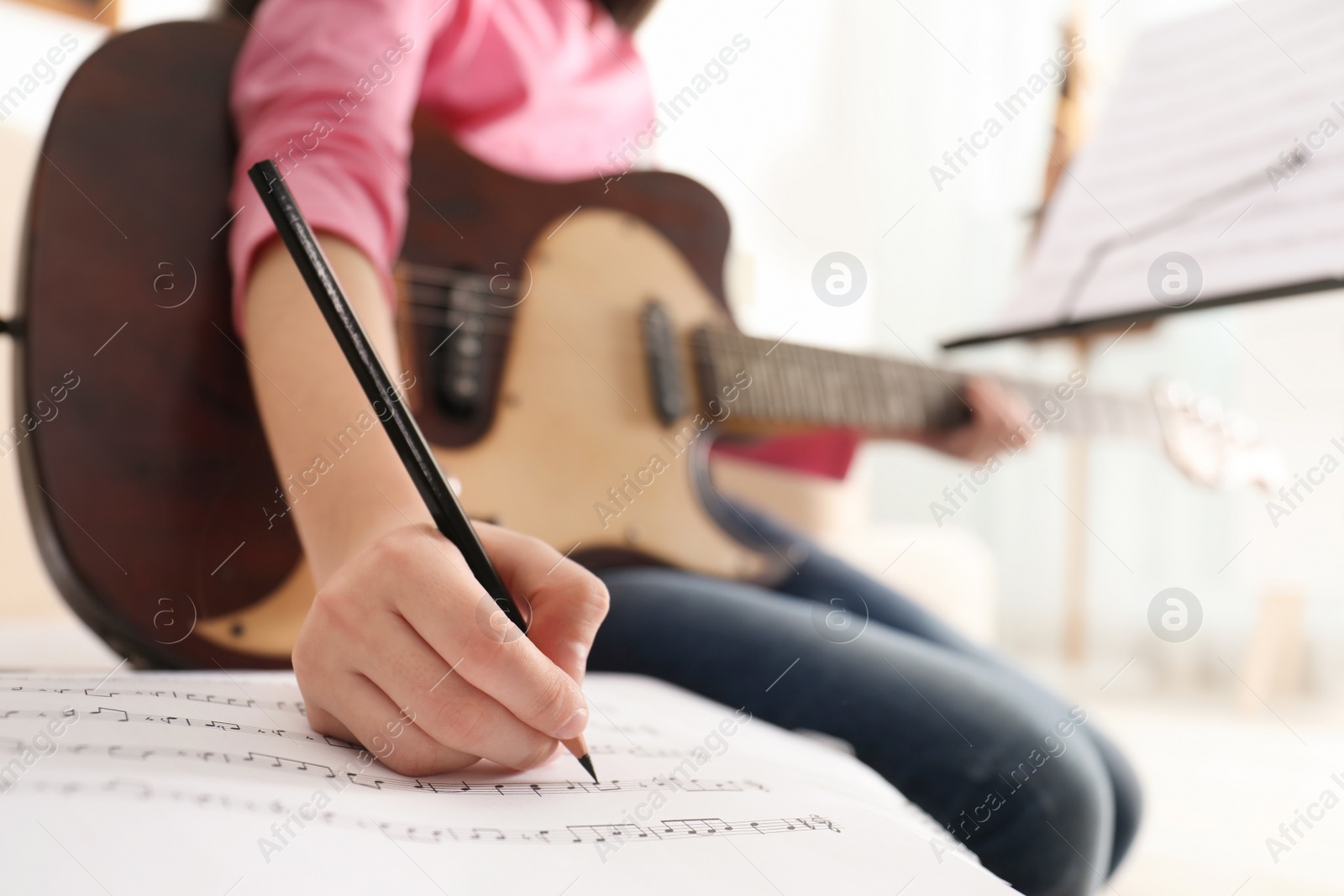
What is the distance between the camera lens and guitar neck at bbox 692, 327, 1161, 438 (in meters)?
0.48

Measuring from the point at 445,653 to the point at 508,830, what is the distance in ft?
0.14

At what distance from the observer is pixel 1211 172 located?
0.62 metres

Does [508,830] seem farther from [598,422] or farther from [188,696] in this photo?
[598,422]

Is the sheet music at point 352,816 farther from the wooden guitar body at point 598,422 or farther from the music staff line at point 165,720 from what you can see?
the wooden guitar body at point 598,422

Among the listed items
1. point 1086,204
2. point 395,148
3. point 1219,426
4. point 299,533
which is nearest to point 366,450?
point 299,533

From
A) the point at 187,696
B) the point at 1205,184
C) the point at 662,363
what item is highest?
the point at 1205,184

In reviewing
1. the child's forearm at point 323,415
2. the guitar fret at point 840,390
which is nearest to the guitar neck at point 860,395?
the guitar fret at point 840,390

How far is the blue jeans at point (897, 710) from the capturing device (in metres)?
0.42

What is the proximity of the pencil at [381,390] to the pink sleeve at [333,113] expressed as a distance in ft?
0.38

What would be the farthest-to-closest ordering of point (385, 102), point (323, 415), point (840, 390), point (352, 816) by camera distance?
1. point (840, 390)
2. point (385, 102)
3. point (323, 415)
4. point (352, 816)

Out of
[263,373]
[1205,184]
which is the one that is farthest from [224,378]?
[1205,184]

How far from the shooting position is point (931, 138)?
6.10 ft

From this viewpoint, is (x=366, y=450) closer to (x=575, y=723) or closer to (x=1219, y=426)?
(x=575, y=723)

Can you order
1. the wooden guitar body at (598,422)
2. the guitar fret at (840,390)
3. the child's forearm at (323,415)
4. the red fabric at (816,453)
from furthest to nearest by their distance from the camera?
1. the red fabric at (816,453)
2. the guitar fret at (840,390)
3. the wooden guitar body at (598,422)
4. the child's forearm at (323,415)
